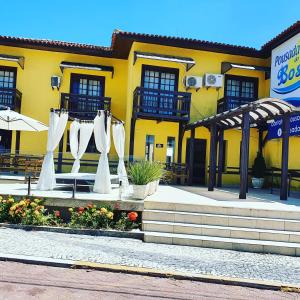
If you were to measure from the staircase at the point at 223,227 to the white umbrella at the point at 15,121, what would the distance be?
6.86 m

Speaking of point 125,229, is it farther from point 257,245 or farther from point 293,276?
point 293,276

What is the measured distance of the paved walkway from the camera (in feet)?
16.0

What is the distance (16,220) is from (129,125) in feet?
35.7

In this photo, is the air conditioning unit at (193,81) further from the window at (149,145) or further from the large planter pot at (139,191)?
the large planter pot at (139,191)

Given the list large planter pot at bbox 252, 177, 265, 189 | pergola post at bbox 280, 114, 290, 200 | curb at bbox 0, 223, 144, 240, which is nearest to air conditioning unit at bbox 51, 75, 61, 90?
large planter pot at bbox 252, 177, 265, 189

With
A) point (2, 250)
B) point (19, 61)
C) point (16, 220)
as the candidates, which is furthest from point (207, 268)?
point (19, 61)

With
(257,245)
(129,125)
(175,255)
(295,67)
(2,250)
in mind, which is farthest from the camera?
(129,125)

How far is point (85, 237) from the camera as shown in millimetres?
7969

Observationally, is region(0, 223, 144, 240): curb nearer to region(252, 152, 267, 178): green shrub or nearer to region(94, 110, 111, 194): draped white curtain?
region(94, 110, 111, 194): draped white curtain

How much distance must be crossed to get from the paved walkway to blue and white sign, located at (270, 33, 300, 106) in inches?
468

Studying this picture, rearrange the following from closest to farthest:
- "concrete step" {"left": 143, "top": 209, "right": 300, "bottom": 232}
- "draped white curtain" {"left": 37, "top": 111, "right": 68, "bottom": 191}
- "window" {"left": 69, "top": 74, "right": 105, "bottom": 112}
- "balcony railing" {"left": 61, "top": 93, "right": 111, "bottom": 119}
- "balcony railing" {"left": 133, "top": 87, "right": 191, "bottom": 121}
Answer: "concrete step" {"left": 143, "top": 209, "right": 300, "bottom": 232} → "draped white curtain" {"left": 37, "top": 111, "right": 68, "bottom": 191} → "balcony railing" {"left": 133, "top": 87, "right": 191, "bottom": 121} → "balcony railing" {"left": 61, "top": 93, "right": 111, "bottom": 119} → "window" {"left": 69, "top": 74, "right": 105, "bottom": 112}

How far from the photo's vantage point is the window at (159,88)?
59.3 feet

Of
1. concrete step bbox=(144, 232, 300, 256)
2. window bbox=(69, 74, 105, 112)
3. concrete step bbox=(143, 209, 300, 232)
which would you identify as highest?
window bbox=(69, 74, 105, 112)

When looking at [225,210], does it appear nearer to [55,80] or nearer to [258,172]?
[258,172]
